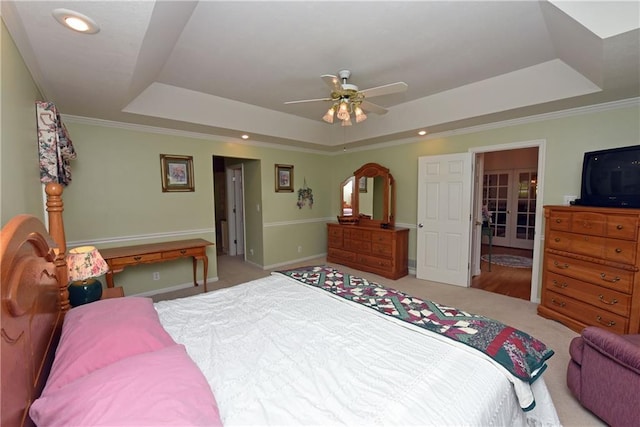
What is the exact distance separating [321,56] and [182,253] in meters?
2.80

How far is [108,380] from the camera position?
2.81 feet

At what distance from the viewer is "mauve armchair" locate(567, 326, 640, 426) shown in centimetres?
147

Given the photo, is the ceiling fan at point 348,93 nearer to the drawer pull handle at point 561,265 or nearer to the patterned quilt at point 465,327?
the patterned quilt at point 465,327

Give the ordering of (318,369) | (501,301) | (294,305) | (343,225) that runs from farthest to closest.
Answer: (343,225)
(501,301)
(294,305)
(318,369)

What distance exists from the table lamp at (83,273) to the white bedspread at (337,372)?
1.87 feet

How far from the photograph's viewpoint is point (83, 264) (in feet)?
5.82

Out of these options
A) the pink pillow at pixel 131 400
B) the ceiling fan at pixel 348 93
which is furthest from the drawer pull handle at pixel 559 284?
the pink pillow at pixel 131 400

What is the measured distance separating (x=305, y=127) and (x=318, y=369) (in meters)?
4.06

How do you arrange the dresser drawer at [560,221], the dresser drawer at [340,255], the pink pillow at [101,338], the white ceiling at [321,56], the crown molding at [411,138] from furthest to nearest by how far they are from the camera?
→ the dresser drawer at [340,255] → the crown molding at [411,138] → the dresser drawer at [560,221] → the white ceiling at [321,56] → the pink pillow at [101,338]

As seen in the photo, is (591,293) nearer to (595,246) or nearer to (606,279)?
(606,279)

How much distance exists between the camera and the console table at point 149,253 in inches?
117

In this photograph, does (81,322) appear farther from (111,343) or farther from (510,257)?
(510,257)

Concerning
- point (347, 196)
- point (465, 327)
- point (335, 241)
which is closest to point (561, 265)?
point (465, 327)

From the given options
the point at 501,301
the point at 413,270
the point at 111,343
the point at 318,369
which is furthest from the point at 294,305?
the point at 413,270
